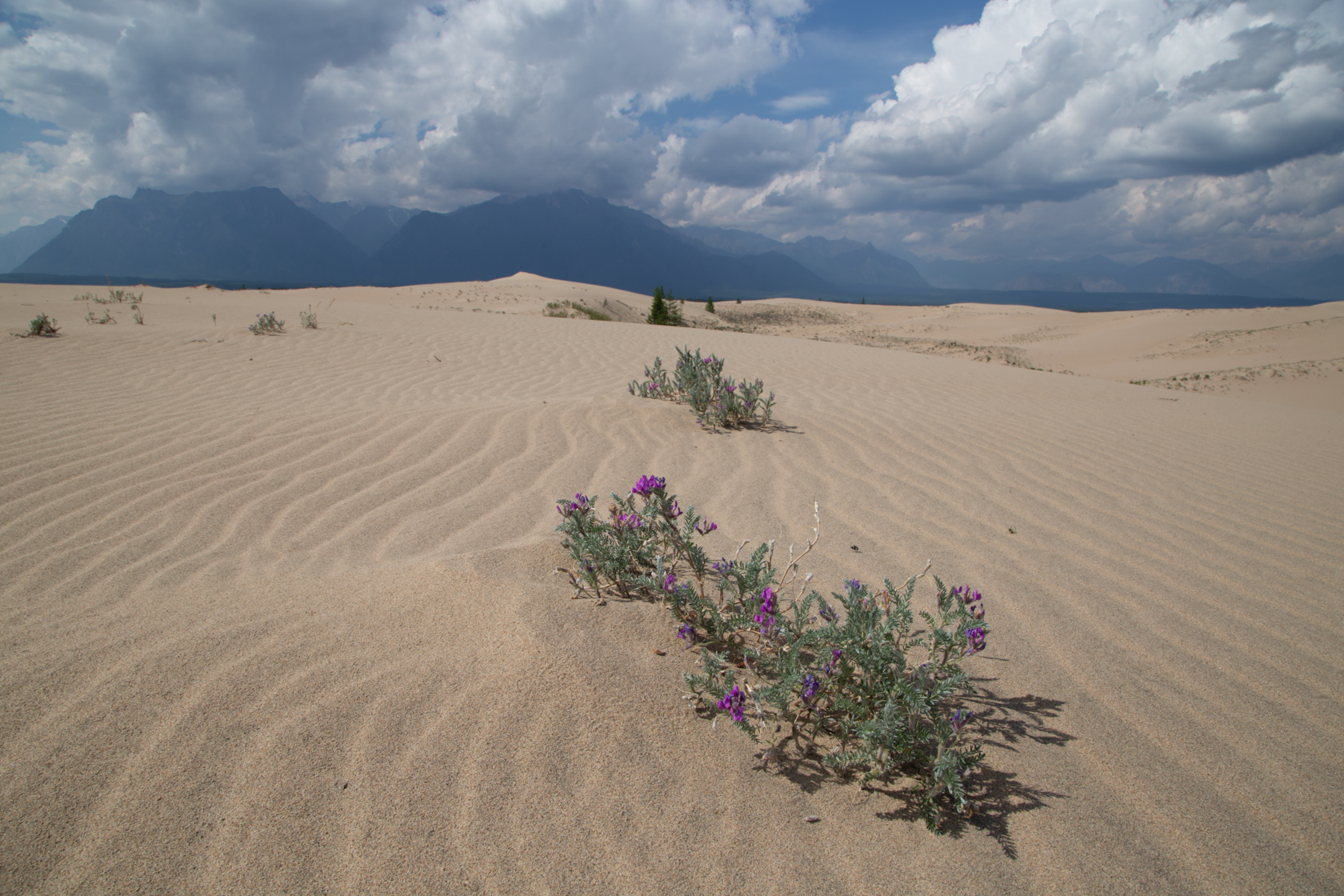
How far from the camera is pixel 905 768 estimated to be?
1.59 m

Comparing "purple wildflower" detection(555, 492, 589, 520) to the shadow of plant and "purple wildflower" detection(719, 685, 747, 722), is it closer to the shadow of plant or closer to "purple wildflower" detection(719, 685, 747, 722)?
"purple wildflower" detection(719, 685, 747, 722)

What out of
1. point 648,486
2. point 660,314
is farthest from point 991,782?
point 660,314

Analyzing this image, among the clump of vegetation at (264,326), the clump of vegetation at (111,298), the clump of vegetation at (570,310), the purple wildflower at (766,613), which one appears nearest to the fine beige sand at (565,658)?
the purple wildflower at (766,613)

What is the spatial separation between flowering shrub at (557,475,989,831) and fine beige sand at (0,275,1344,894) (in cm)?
10

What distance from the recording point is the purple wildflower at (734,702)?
1.51 m

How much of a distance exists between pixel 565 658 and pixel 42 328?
9.32 metres

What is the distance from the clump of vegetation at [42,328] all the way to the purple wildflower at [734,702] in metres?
9.44

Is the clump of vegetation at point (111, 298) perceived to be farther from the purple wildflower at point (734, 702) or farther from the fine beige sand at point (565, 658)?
the purple wildflower at point (734, 702)

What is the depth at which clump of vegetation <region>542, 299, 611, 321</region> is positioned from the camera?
19891mm

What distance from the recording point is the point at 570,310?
21.2 metres

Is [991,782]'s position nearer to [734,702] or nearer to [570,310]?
[734,702]

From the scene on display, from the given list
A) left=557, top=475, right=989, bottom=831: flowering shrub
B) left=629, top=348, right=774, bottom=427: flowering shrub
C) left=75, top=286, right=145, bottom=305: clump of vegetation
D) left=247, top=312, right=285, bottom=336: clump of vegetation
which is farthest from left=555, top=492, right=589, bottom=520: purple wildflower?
left=75, top=286, right=145, bottom=305: clump of vegetation

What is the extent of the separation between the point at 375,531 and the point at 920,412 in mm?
4979

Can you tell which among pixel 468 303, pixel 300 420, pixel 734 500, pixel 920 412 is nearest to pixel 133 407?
pixel 300 420
